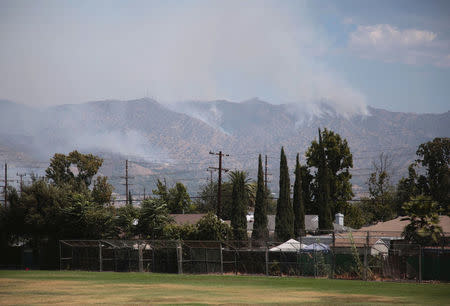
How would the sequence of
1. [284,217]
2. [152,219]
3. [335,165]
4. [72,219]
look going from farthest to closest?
[335,165]
[284,217]
[72,219]
[152,219]

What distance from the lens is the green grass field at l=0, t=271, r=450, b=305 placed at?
29.5m

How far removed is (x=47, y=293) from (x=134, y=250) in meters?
20.2

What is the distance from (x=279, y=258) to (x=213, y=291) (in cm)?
1469

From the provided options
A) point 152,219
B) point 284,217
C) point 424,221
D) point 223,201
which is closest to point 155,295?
point 424,221

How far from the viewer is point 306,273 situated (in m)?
47.2

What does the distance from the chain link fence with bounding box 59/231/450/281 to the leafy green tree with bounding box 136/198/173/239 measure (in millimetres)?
4119

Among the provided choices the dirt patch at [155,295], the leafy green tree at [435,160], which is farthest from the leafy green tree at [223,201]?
the dirt patch at [155,295]

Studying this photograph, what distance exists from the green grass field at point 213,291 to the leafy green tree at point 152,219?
586 inches

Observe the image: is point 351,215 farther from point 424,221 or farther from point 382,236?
point 424,221

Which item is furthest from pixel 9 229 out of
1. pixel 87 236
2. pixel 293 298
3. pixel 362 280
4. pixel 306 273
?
pixel 293 298

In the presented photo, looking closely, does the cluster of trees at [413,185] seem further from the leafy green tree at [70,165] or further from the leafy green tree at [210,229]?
the leafy green tree at [70,165]

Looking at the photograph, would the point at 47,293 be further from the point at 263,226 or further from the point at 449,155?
the point at 449,155

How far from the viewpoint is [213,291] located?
35.2m

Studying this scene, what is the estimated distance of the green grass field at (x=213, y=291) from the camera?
29531mm
